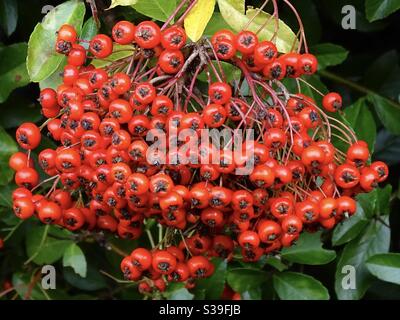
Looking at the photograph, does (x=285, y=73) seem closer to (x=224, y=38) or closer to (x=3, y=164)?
(x=224, y=38)

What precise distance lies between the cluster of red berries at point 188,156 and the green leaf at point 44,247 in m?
0.80

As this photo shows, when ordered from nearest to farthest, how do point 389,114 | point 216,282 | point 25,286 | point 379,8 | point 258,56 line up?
point 258,56 → point 379,8 → point 216,282 → point 389,114 → point 25,286

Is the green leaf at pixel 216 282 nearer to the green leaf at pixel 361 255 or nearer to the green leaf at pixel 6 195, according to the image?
the green leaf at pixel 361 255

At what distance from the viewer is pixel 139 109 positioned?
1506 millimetres

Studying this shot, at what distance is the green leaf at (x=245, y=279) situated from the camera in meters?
2.32

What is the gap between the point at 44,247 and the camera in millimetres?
2514

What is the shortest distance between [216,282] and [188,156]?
39.9 inches

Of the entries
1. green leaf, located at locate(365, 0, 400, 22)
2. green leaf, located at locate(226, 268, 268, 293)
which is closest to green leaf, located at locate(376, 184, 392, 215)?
green leaf, located at locate(226, 268, 268, 293)

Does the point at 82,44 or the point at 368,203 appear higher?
the point at 82,44

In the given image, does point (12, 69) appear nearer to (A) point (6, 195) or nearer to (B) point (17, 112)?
(B) point (17, 112)

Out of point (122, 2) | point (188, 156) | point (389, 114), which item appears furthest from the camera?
point (389, 114)

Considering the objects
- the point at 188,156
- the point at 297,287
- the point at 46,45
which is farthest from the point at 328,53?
the point at 188,156

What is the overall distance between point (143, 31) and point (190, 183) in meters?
0.34
